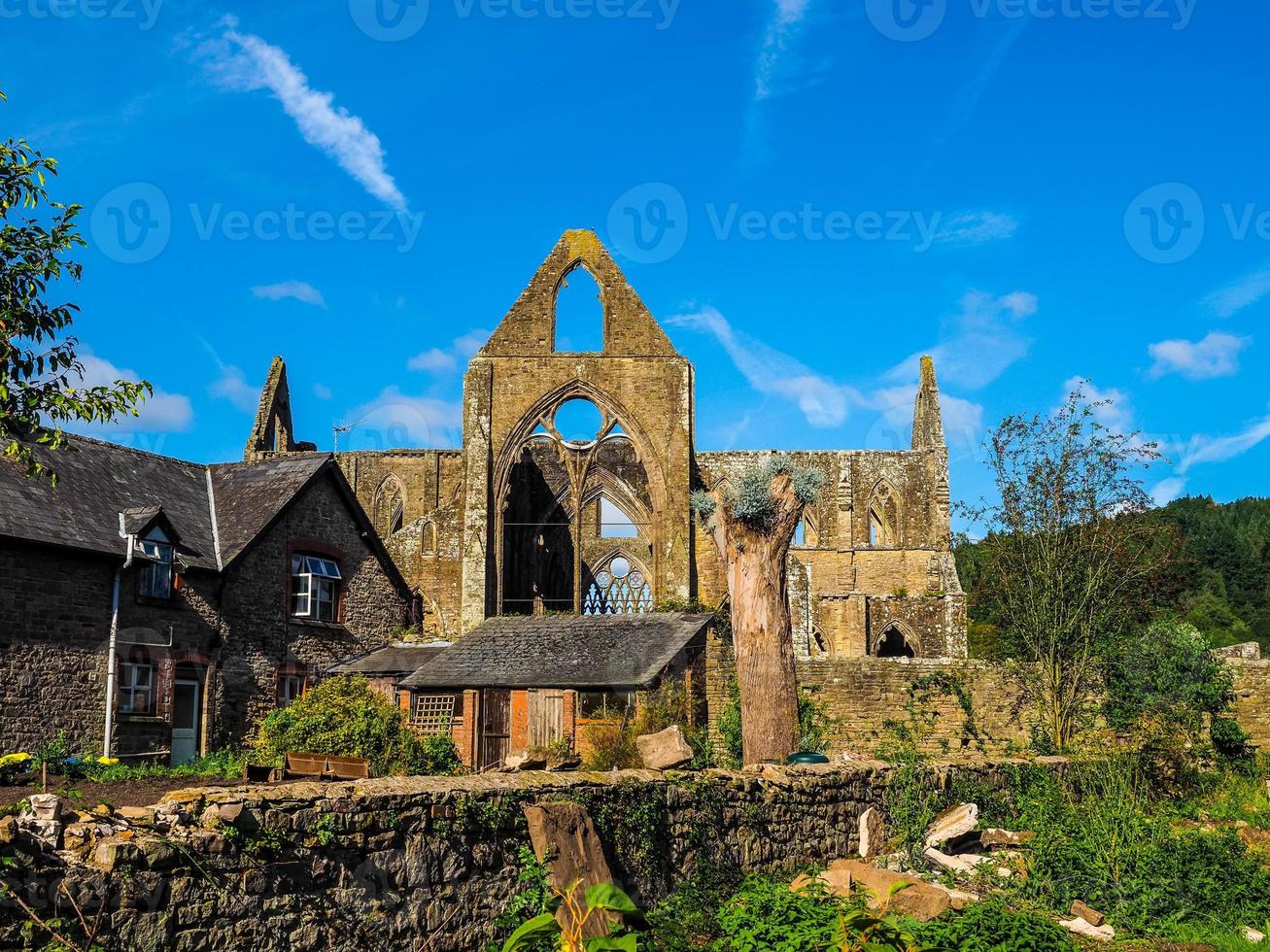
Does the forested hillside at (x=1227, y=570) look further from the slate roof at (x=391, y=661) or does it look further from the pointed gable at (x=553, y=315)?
the slate roof at (x=391, y=661)

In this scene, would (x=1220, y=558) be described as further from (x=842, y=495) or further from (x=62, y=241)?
(x=62, y=241)

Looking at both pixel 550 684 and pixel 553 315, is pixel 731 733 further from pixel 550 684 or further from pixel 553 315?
pixel 553 315

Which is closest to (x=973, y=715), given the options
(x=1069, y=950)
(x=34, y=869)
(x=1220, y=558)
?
(x=1069, y=950)

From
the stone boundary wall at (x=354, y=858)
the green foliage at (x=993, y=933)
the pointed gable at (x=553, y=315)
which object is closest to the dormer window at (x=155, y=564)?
the pointed gable at (x=553, y=315)

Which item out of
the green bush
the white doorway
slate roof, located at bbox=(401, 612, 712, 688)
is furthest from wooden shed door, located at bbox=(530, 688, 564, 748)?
the white doorway

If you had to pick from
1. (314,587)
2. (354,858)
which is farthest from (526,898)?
(314,587)

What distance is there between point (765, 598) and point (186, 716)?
505 inches

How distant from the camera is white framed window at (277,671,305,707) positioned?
82.1ft

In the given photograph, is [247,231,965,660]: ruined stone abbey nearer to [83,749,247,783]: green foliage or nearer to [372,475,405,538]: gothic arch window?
[372,475,405,538]: gothic arch window

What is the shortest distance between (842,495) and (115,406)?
38.1 meters

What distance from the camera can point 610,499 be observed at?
43.2 m

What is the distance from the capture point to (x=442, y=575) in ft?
113

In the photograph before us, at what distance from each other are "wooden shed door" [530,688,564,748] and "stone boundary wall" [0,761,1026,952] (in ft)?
36.2

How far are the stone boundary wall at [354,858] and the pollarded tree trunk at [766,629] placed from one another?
15.3ft
